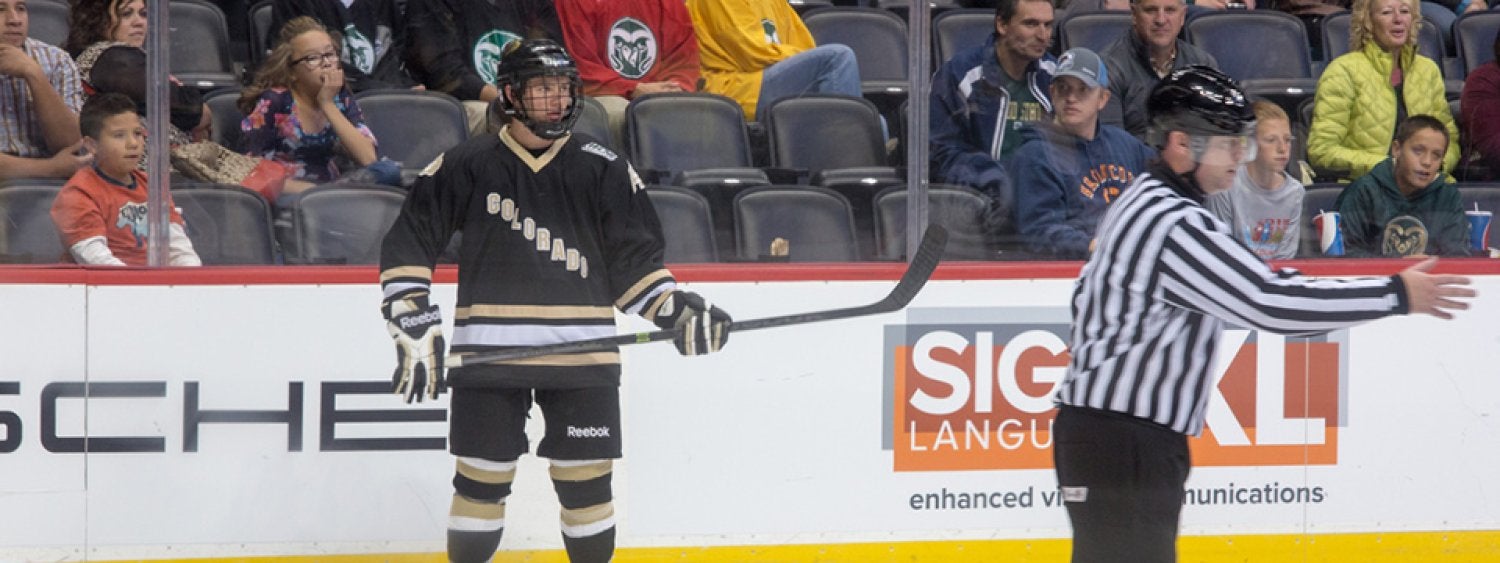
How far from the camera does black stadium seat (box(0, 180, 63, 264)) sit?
11.5ft

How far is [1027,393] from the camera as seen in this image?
384 cm

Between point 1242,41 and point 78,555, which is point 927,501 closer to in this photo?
point 1242,41

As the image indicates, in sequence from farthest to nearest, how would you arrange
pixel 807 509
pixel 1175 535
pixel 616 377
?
pixel 807 509
pixel 616 377
pixel 1175 535

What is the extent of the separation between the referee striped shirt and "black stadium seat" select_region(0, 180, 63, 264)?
2095mm

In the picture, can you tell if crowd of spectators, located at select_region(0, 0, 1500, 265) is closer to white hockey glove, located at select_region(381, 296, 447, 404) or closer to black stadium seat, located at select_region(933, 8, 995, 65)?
black stadium seat, located at select_region(933, 8, 995, 65)

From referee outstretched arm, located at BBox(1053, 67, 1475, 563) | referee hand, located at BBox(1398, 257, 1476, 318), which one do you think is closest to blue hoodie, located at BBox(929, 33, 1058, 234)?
referee outstretched arm, located at BBox(1053, 67, 1475, 563)

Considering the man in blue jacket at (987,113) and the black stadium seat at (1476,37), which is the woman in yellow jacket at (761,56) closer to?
the man in blue jacket at (987,113)

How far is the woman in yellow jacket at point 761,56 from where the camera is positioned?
3814 mm

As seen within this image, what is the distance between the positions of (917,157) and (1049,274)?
1.29 ft

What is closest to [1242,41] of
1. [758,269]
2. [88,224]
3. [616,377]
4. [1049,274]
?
[1049,274]

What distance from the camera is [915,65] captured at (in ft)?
12.4

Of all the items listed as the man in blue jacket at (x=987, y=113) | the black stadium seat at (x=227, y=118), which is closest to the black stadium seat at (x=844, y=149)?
the man in blue jacket at (x=987, y=113)

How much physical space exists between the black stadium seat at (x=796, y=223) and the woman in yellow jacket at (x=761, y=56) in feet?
0.66

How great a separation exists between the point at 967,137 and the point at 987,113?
0.07m
